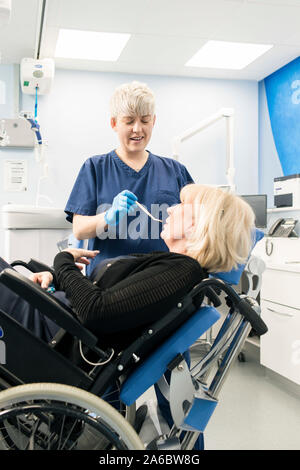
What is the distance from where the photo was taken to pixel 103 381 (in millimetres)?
1009

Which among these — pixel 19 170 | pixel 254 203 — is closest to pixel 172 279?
pixel 254 203

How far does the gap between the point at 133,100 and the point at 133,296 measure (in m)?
0.78

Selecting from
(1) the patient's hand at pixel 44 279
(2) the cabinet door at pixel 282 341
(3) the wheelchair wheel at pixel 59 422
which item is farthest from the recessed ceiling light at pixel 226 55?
(3) the wheelchair wheel at pixel 59 422

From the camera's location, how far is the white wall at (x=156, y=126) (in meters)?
4.00

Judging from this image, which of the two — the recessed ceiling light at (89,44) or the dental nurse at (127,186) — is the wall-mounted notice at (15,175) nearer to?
the recessed ceiling light at (89,44)

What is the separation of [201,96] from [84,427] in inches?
150

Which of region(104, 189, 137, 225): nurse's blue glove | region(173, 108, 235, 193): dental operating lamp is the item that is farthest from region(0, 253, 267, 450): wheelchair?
region(173, 108, 235, 193): dental operating lamp

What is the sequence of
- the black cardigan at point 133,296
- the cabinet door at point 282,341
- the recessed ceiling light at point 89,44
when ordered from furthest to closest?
the recessed ceiling light at point 89,44, the cabinet door at point 282,341, the black cardigan at point 133,296

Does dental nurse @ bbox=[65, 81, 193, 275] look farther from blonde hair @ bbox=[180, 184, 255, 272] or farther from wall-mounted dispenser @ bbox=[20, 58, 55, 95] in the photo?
wall-mounted dispenser @ bbox=[20, 58, 55, 95]

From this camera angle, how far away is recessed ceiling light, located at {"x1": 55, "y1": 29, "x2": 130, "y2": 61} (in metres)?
3.35

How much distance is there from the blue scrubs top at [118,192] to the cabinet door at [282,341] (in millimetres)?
1286

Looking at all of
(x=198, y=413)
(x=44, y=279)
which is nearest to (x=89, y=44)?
(x=44, y=279)

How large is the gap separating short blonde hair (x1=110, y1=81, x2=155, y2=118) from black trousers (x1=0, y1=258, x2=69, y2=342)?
74 centimetres
